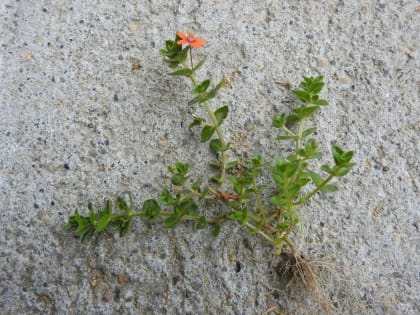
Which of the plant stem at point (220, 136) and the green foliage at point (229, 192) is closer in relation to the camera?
the green foliage at point (229, 192)

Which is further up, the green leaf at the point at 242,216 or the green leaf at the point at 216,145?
the green leaf at the point at 216,145

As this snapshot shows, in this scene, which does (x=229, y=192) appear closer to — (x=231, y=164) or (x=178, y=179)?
(x=231, y=164)

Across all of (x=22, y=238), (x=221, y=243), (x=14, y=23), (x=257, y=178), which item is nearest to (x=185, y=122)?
(x=257, y=178)

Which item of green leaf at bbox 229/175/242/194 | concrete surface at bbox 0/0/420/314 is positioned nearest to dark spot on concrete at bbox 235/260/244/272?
concrete surface at bbox 0/0/420/314

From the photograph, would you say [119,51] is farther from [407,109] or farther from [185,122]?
[407,109]

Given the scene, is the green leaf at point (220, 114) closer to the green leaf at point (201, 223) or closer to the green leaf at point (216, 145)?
the green leaf at point (216, 145)

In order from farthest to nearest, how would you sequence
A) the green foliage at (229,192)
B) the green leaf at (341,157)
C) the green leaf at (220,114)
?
1. the green leaf at (220,114)
2. the green foliage at (229,192)
3. the green leaf at (341,157)

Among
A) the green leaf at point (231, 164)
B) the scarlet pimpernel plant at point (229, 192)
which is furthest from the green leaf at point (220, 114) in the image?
the green leaf at point (231, 164)

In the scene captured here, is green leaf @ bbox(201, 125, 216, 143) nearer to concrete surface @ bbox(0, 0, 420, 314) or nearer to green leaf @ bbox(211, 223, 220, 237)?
concrete surface @ bbox(0, 0, 420, 314)
